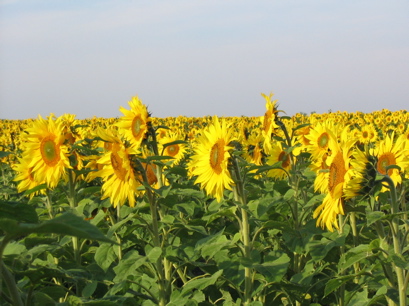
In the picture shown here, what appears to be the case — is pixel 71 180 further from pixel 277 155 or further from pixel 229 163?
pixel 277 155

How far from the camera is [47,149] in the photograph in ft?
16.3

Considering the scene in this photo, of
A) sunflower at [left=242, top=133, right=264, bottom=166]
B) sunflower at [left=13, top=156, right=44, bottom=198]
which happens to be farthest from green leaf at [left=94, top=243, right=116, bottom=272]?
sunflower at [left=242, top=133, right=264, bottom=166]

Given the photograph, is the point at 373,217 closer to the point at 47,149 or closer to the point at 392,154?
the point at 392,154

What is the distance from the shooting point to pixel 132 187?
12.9ft

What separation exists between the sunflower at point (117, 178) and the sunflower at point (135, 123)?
0.86 metres

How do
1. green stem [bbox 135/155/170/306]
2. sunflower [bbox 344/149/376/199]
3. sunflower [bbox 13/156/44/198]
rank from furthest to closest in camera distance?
1. sunflower [bbox 13/156/44/198]
2. green stem [bbox 135/155/170/306]
3. sunflower [bbox 344/149/376/199]

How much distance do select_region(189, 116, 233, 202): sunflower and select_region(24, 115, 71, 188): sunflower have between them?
1319mm

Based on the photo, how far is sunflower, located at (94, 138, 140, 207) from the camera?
3941 mm

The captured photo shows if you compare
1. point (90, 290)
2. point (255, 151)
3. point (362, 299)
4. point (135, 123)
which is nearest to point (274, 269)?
point (362, 299)

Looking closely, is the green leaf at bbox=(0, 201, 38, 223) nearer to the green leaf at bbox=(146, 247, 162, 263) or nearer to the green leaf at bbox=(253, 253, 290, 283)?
the green leaf at bbox=(146, 247, 162, 263)

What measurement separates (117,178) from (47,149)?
1.16 metres

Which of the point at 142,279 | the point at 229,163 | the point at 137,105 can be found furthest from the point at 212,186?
the point at 137,105

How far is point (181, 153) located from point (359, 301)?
358cm

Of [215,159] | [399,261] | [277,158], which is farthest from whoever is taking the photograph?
[277,158]
